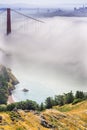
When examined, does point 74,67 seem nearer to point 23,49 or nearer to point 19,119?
point 23,49

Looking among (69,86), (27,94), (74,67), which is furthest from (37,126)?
(74,67)

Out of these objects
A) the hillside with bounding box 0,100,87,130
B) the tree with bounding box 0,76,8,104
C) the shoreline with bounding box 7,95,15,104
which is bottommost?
the shoreline with bounding box 7,95,15,104

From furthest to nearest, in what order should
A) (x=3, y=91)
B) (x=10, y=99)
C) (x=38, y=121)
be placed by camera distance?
(x=3, y=91) < (x=10, y=99) < (x=38, y=121)

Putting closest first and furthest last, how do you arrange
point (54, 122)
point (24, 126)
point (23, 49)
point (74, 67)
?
point (24, 126)
point (54, 122)
point (74, 67)
point (23, 49)

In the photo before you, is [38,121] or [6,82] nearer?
[38,121]

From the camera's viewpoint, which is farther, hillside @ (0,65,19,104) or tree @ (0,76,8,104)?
hillside @ (0,65,19,104)

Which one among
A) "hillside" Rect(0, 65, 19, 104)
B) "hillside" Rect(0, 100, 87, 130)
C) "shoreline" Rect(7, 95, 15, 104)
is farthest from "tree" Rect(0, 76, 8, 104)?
"hillside" Rect(0, 100, 87, 130)

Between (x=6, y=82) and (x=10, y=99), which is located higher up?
(x=6, y=82)

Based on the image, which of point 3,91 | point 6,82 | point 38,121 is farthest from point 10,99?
point 38,121

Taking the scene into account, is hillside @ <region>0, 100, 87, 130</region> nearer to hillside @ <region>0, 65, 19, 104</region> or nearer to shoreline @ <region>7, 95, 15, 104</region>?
hillside @ <region>0, 65, 19, 104</region>

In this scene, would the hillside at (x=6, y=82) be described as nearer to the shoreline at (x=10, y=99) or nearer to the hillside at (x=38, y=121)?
the shoreline at (x=10, y=99)

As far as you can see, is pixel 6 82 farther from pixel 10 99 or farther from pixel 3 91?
pixel 10 99
